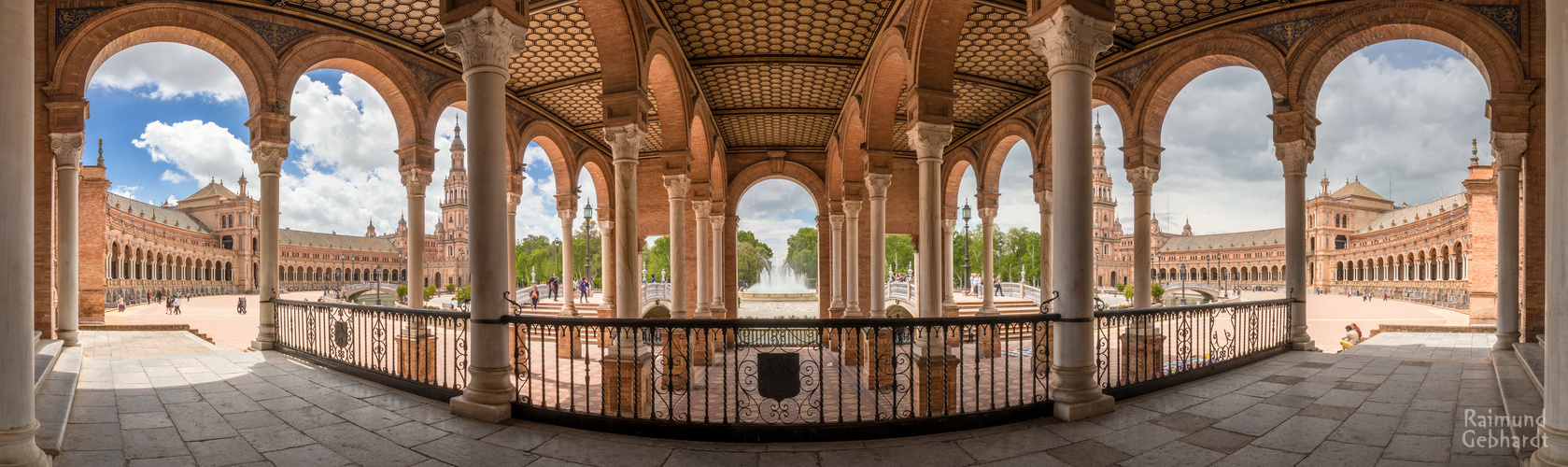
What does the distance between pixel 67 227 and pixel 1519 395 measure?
1646cm

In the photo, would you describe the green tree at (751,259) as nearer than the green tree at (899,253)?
No

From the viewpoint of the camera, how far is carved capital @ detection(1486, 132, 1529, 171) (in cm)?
858

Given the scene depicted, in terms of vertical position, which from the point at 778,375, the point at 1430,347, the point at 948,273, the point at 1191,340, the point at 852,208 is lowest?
the point at 1430,347

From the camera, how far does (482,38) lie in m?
4.98

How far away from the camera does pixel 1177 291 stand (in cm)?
4988

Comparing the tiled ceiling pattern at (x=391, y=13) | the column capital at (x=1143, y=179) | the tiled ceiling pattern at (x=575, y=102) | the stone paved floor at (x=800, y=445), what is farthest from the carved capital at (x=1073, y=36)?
the tiled ceiling pattern at (x=575, y=102)

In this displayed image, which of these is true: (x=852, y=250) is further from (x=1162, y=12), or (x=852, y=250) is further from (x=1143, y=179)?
(x=1162, y=12)

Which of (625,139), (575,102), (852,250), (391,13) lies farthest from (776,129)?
(391,13)

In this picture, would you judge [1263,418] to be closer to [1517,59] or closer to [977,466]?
[977,466]

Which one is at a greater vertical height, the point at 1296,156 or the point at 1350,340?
the point at 1296,156

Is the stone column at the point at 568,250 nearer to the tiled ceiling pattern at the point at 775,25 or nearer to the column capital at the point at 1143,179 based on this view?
the tiled ceiling pattern at the point at 775,25

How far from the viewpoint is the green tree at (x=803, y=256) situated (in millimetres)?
82812

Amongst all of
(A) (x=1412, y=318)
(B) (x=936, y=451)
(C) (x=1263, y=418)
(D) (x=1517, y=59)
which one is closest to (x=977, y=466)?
(B) (x=936, y=451)

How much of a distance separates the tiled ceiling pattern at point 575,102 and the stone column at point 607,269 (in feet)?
12.8
